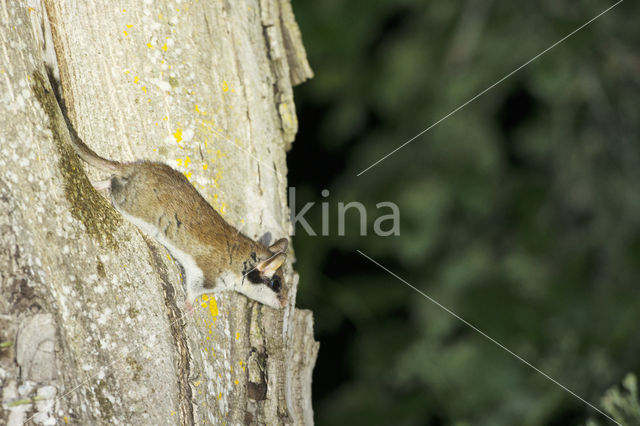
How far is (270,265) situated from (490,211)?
203 cm

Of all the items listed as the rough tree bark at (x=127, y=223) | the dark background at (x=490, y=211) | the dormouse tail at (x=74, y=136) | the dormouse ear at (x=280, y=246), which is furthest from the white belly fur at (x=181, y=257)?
the dark background at (x=490, y=211)

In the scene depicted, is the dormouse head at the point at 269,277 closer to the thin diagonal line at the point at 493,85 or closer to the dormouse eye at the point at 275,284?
the dormouse eye at the point at 275,284

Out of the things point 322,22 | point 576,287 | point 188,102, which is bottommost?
point 188,102

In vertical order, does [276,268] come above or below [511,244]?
below

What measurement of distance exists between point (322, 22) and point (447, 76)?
0.76 m

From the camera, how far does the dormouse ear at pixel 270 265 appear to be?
1831mm

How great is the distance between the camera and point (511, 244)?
3586mm

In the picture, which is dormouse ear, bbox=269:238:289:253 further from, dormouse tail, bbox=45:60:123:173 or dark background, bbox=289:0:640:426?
dark background, bbox=289:0:640:426

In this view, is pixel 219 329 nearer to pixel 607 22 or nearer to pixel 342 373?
pixel 342 373

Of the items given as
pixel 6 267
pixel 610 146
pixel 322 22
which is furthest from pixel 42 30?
pixel 610 146

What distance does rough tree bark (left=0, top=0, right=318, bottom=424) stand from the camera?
1203mm

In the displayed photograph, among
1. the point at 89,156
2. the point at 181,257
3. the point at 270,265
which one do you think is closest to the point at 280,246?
the point at 270,265

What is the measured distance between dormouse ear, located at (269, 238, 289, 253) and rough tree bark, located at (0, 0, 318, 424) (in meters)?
0.03

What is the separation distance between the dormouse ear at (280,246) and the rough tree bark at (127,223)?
0.03 meters
